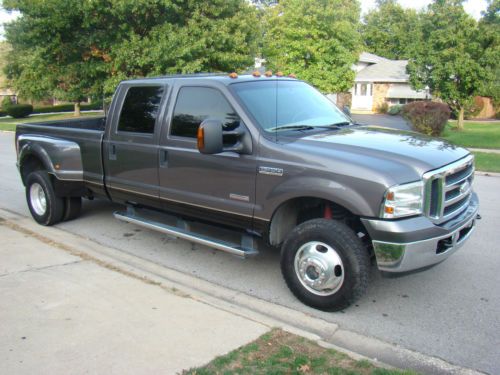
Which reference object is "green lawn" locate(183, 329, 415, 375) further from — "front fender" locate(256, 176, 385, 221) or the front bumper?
"front fender" locate(256, 176, 385, 221)

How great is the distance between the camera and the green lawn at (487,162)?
11873 millimetres

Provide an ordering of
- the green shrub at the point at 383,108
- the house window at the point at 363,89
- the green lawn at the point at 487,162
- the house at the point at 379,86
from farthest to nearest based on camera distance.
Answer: the house window at the point at 363,89 < the green shrub at the point at 383,108 < the house at the point at 379,86 < the green lawn at the point at 487,162

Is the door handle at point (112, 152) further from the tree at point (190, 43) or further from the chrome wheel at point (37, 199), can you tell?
the tree at point (190, 43)

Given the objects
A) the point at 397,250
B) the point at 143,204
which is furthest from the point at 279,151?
A: the point at 143,204

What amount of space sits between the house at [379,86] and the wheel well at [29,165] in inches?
1482

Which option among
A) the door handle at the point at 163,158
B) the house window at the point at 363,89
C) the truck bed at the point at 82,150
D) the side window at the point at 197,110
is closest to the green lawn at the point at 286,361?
the side window at the point at 197,110

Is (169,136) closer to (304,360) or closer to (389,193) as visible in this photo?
(389,193)

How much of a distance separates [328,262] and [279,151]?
103 cm

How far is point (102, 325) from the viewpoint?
3971mm

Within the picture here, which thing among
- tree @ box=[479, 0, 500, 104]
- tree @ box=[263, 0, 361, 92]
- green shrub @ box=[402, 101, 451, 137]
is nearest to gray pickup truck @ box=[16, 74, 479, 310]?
green shrub @ box=[402, 101, 451, 137]

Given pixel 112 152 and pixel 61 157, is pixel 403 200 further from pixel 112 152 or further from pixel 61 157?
pixel 61 157

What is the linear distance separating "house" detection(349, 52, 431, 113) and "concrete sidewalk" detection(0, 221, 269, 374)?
39489mm

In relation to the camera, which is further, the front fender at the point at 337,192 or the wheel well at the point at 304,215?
the wheel well at the point at 304,215

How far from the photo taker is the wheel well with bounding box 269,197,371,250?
442 cm
